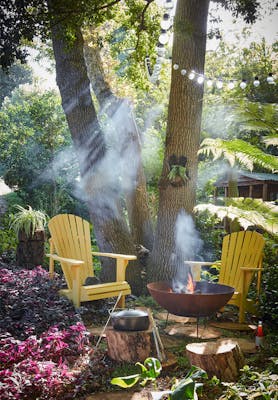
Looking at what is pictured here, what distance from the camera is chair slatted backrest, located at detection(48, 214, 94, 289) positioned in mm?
3662

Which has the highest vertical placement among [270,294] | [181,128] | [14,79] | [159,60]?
[14,79]

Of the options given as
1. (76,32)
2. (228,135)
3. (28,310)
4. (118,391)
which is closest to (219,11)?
(76,32)

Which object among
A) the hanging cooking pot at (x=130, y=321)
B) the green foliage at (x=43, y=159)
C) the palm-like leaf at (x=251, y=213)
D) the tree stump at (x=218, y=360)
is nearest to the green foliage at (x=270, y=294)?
the palm-like leaf at (x=251, y=213)

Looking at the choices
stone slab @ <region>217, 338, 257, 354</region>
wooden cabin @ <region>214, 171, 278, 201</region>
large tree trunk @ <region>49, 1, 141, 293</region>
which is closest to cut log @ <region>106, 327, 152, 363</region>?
stone slab @ <region>217, 338, 257, 354</region>

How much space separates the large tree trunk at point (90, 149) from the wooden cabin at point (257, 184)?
15.5ft

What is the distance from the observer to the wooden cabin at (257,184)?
27.5 feet

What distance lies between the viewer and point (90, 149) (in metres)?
4.14

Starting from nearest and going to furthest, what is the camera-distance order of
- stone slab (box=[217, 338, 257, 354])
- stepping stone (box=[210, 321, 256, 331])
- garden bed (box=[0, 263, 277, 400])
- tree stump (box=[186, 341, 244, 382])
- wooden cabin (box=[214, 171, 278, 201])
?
garden bed (box=[0, 263, 277, 400])
tree stump (box=[186, 341, 244, 382])
stone slab (box=[217, 338, 257, 354])
stepping stone (box=[210, 321, 256, 331])
wooden cabin (box=[214, 171, 278, 201])

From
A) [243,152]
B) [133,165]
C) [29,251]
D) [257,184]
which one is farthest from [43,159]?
[243,152]

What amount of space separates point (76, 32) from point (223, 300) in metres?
2.81

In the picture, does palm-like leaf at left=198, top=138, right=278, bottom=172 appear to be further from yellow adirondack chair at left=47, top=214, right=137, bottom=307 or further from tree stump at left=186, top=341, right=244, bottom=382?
tree stump at left=186, top=341, right=244, bottom=382

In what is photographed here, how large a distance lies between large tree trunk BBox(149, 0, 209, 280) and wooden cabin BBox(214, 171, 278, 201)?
4461 millimetres

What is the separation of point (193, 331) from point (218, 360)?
0.98m

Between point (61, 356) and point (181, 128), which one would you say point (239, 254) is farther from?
point (61, 356)
